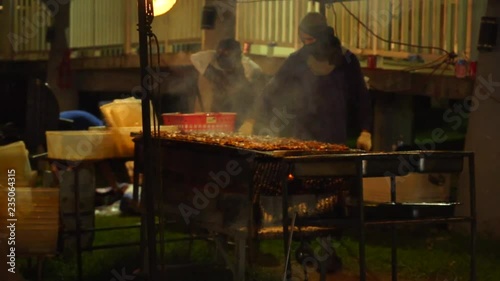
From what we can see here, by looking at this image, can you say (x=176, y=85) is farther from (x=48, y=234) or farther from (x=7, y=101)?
(x=48, y=234)

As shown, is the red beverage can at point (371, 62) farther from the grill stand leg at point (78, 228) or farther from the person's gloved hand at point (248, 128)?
the grill stand leg at point (78, 228)

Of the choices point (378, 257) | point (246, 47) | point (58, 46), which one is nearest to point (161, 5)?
point (378, 257)

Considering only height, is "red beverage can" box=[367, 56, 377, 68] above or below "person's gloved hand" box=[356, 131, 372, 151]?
above

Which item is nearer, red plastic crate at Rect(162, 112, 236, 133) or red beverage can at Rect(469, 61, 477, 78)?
red plastic crate at Rect(162, 112, 236, 133)

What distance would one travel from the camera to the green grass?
766 centimetres

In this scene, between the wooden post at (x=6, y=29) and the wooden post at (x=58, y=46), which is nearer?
the wooden post at (x=58, y=46)

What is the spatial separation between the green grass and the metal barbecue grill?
125cm

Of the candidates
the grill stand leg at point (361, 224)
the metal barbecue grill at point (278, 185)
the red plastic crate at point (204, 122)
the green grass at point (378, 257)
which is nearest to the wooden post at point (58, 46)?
the green grass at point (378, 257)

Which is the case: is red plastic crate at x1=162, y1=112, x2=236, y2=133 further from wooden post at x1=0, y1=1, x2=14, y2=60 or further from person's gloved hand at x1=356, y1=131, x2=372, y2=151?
wooden post at x1=0, y1=1, x2=14, y2=60

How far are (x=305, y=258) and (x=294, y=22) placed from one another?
6.03m

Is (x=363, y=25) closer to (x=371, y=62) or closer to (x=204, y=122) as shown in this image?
(x=371, y=62)

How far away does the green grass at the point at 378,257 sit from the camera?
25.1 feet

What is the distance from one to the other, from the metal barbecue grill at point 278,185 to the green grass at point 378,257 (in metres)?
1.25

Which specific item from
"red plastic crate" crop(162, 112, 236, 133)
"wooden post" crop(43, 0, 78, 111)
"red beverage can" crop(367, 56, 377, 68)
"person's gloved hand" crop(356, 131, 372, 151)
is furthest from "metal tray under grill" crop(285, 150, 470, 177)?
"wooden post" crop(43, 0, 78, 111)
